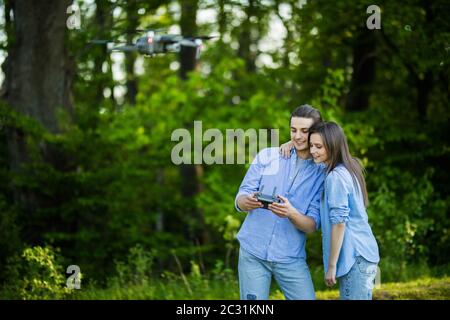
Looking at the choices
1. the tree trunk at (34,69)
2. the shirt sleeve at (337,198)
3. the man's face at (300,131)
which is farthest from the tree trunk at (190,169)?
the shirt sleeve at (337,198)

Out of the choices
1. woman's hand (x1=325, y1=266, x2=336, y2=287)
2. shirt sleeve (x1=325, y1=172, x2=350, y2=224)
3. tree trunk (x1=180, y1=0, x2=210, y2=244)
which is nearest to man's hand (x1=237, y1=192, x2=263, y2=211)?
shirt sleeve (x1=325, y1=172, x2=350, y2=224)

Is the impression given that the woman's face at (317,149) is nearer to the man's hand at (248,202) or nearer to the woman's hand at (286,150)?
the woman's hand at (286,150)

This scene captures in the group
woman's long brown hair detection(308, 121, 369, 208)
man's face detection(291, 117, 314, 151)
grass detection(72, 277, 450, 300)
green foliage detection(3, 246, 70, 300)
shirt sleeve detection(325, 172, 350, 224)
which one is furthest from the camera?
green foliage detection(3, 246, 70, 300)

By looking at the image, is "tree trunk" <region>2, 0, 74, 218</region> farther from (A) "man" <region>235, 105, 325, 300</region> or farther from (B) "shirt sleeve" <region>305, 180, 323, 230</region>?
(B) "shirt sleeve" <region>305, 180, 323, 230</region>

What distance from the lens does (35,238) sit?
10.1m

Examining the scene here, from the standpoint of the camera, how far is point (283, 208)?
3.85 m

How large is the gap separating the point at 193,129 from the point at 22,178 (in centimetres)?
560

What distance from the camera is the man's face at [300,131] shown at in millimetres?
4051

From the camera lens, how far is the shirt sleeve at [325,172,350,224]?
3.82 meters

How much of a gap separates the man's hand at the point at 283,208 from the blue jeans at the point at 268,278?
0.35 m

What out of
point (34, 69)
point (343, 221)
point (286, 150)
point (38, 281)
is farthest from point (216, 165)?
point (343, 221)

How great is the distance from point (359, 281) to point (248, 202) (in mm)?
821

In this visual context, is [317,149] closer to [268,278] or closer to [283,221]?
[283,221]

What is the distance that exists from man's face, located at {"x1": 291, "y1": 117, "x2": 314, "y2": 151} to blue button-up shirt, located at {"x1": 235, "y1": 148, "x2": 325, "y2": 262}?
10cm
